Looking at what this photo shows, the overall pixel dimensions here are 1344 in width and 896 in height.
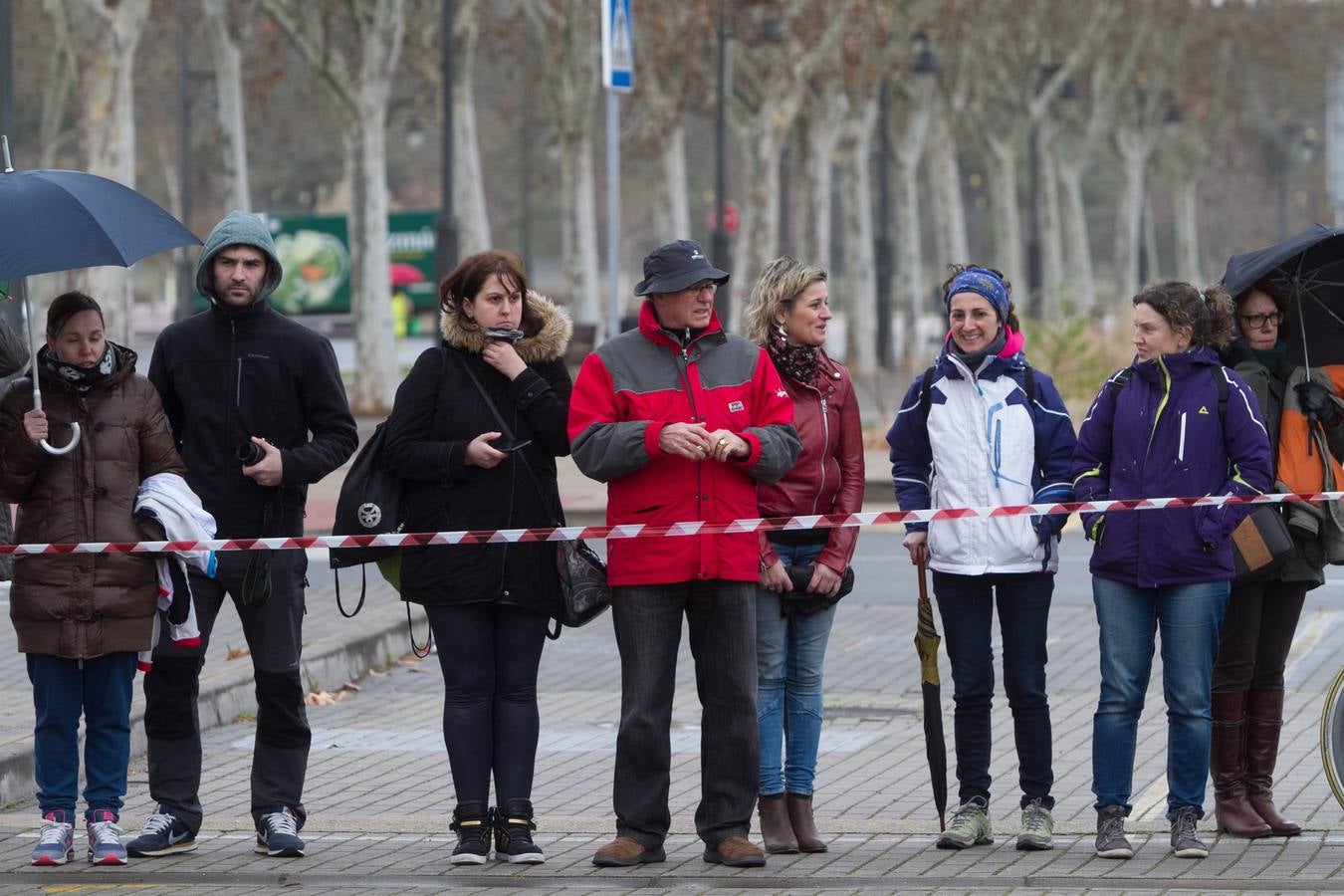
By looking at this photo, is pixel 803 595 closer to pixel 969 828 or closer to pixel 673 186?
pixel 969 828

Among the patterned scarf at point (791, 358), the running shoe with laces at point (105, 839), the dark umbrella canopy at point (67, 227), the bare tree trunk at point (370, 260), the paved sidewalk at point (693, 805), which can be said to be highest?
the bare tree trunk at point (370, 260)

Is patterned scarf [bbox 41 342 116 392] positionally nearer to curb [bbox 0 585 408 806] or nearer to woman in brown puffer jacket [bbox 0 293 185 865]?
woman in brown puffer jacket [bbox 0 293 185 865]

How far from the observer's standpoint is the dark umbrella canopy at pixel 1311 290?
284 inches

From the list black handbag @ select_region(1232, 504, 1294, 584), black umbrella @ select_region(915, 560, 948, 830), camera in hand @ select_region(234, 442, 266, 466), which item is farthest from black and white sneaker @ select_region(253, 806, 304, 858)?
black handbag @ select_region(1232, 504, 1294, 584)

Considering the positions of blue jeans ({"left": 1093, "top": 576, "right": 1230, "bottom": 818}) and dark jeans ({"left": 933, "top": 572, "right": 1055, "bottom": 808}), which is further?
dark jeans ({"left": 933, "top": 572, "right": 1055, "bottom": 808})

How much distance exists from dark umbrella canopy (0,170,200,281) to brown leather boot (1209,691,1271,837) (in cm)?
358

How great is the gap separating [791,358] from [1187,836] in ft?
6.22

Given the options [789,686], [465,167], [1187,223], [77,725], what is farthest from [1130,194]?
[77,725]

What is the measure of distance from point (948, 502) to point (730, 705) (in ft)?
3.03

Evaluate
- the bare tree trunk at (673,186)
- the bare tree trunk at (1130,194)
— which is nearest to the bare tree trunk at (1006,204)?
the bare tree trunk at (1130,194)

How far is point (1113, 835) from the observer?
6992 millimetres

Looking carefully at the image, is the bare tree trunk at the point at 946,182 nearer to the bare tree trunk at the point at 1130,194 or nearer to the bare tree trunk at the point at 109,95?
the bare tree trunk at the point at 1130,194

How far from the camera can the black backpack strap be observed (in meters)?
7.19

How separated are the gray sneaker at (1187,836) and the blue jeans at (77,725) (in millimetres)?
3230
